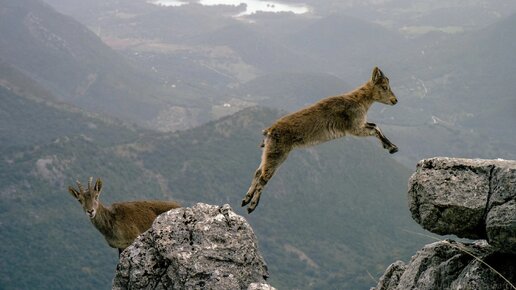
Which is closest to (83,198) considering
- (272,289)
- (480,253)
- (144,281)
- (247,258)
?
(144,281)

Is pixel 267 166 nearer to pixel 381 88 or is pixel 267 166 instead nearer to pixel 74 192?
pixel 381 88

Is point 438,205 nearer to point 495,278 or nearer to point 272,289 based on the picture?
point 495,278

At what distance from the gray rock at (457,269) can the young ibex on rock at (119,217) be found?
8.78 metres

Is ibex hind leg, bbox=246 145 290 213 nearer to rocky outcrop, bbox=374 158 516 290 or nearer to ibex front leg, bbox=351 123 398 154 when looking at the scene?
ibex front leg, bbox=351 123 398 154

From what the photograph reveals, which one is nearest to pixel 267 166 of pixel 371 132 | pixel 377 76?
pixel 371 132

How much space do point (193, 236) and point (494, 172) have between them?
7938 millimetres

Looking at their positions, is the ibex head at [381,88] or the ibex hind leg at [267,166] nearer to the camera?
the ibex hind leg at [267,166]

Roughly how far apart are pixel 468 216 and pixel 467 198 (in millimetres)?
395

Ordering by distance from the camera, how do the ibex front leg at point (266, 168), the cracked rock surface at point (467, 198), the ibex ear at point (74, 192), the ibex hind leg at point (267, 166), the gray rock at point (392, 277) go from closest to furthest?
the cracked rock surface at point (467, 198)
the ibex front leg at point (266, 168)
the ibex hind leg at point (267, 166)
the gray rock at point (392, 277)
the ibex ear at point (74, 192)

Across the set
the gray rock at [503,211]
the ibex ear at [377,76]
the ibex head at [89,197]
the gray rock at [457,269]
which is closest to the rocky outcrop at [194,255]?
the ibex head at [89,197]

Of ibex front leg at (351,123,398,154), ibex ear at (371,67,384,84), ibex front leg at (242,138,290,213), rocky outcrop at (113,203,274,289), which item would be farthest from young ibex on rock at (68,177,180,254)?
ibex ear at (371,67,384,84)

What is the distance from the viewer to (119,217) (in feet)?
72.0

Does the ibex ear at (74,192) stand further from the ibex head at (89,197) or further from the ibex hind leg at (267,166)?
the ibex hind leg at (267,166)

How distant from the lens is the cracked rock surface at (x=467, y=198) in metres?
13.3
